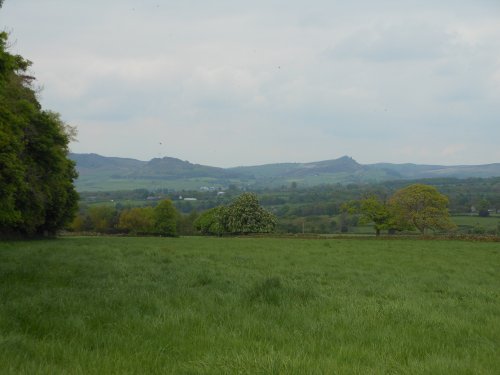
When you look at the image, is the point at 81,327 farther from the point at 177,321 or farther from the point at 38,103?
the point at 38,103

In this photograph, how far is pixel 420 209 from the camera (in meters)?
73.5

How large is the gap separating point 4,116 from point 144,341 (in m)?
19.7

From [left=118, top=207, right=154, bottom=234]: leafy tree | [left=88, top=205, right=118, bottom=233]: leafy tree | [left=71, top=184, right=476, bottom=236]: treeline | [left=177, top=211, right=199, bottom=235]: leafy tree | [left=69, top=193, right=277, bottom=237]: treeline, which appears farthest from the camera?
[left=177, top=211, right=199, bottom=235]: leafy tree

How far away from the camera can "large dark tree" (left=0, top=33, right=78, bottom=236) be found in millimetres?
25641

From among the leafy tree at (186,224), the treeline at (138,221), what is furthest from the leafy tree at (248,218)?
the leafy tree at (186,224)

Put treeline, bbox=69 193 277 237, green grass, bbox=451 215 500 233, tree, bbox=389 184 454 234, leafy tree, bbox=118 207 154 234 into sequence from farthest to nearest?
leafy tree, bbox=118 207 154 234
green grass, bbox=451 215 500 233
treeline, bbox=69 193 277 237
tree, bbox=389 184 454 234

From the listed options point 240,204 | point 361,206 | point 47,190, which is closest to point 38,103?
point 47,190

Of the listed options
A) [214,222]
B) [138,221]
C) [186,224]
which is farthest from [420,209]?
[186,224]

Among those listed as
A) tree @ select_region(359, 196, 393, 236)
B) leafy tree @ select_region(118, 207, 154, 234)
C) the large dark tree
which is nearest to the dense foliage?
leafy tree @ select_region(118, 207, 154, 234)

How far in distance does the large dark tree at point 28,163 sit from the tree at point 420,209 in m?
51.2

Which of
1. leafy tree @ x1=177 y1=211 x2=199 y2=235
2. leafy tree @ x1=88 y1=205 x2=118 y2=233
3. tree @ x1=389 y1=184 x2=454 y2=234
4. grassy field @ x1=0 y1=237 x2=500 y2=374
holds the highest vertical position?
grassy field @ x1=0 y1=237 x2=500 y2=374

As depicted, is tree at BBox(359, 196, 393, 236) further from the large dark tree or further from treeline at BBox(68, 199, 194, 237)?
the large dark tree

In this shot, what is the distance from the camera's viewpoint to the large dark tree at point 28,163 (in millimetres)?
25641

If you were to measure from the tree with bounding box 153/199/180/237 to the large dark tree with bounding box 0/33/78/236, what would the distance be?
33501 millimetres
